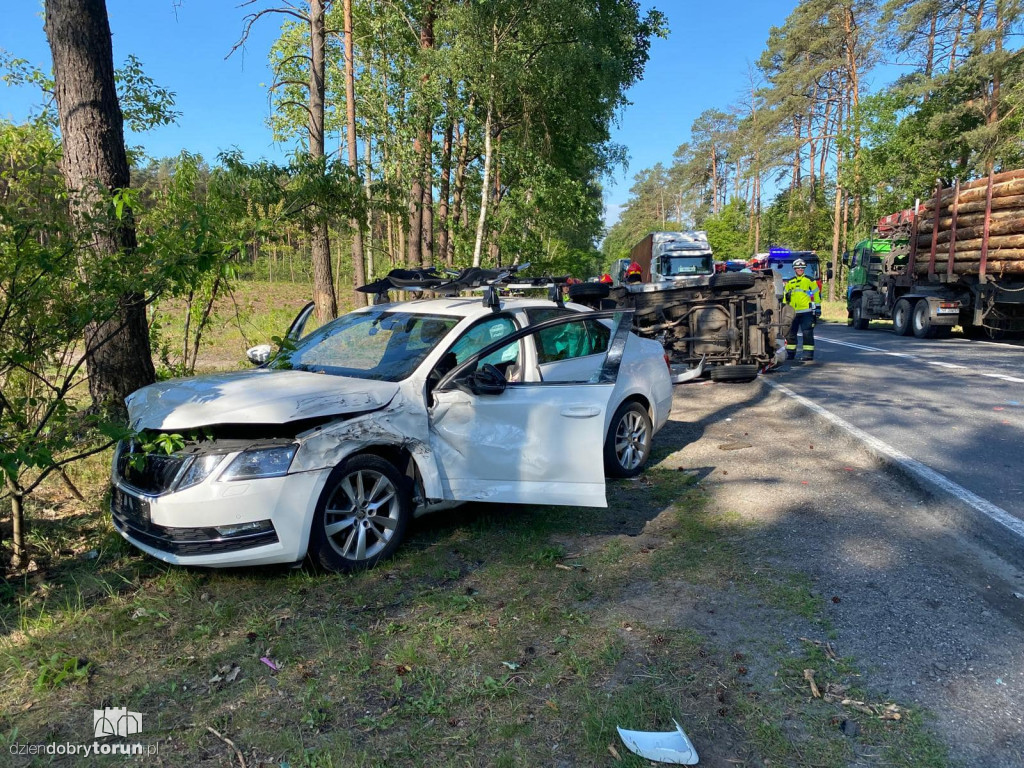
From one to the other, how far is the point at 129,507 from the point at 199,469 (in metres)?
0.62

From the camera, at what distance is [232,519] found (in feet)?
11.5

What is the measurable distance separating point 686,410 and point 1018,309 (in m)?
12.0

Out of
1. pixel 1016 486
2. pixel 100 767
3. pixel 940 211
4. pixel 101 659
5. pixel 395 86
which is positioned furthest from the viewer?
pixel 395 86

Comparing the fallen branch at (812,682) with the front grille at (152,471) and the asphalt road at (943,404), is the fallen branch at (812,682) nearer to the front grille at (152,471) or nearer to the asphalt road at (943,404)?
the asphalt road at (943,404)

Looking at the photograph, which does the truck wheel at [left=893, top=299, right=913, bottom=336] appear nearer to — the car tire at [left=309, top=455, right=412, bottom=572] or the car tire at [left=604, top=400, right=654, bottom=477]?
the car tire at [left=604, top=400, right=654, bottom=477]

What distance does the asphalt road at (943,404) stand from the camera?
5.43 m

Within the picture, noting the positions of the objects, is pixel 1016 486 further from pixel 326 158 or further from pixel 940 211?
pixel 940 211

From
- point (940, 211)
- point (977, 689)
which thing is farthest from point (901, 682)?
point (940, 211)

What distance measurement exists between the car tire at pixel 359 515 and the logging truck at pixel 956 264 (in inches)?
626

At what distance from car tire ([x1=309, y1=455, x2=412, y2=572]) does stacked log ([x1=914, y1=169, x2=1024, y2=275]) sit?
15.9 m

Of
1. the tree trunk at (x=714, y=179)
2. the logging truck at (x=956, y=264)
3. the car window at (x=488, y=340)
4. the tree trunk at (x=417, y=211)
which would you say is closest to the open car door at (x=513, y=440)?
the car window at (x=488, y=340)

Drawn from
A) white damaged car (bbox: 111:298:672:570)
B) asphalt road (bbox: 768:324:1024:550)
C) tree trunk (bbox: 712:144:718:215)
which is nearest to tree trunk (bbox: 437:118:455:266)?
asphalt road (bbox: 768:324:1024:550)

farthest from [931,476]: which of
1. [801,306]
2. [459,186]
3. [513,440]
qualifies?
[459,186]

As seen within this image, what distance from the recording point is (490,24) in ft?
50.0
